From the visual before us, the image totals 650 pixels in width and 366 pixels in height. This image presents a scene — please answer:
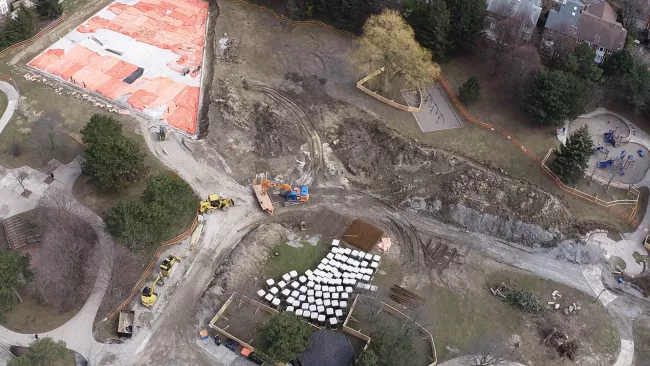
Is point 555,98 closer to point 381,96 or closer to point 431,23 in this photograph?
point 431,23

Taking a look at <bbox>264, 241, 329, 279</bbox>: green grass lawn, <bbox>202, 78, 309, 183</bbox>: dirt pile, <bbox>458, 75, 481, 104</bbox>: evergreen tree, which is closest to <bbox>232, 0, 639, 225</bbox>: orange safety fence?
<bbox>458, 75, 481, 104</bbox>: evergreen tree

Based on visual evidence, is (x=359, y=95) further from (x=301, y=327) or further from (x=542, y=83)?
(x=301, y=327)

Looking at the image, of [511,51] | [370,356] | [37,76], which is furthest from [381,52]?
[37,76]

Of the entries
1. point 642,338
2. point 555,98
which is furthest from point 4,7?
point 642,338

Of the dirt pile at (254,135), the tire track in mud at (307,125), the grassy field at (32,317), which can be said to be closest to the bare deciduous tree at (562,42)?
the tire track in mud at (307,125)

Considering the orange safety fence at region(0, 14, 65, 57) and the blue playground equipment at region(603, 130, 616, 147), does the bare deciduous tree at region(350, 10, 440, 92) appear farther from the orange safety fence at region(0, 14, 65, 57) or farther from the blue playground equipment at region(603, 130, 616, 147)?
the orange safety fence at region(0, 14, 65, 57)

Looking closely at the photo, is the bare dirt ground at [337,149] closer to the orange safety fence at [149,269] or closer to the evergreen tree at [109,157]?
the orange safety fence at [149,269]
